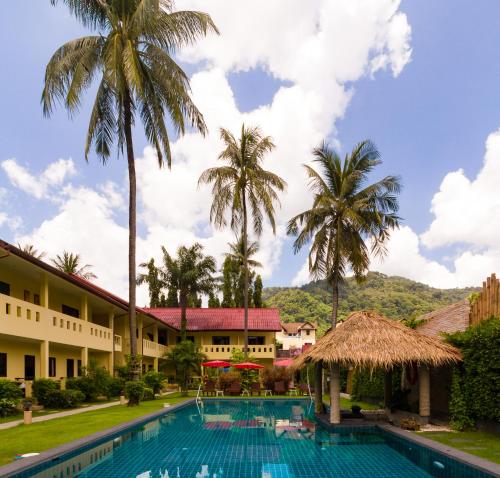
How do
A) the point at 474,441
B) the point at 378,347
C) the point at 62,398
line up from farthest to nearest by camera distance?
1. the point at 62,398
2. the point at 378,347
3. the point at 474,441

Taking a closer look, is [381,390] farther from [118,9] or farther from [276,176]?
[118,9]

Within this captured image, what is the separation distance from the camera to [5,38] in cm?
1866

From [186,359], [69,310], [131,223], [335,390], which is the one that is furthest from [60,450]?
[186,359]

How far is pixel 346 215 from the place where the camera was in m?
25.5

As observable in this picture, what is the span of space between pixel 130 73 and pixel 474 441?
14531mm

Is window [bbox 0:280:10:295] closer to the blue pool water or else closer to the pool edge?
the pool edge

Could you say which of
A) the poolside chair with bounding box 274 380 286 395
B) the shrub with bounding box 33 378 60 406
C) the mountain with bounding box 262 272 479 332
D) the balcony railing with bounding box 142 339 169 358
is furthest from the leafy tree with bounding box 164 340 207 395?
the mountain with bounding box 262 272 479 332

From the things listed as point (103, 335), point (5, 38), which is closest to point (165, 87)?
point (5, 38)

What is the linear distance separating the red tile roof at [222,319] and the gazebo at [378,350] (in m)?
24.5

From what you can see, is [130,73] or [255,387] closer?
[130,73]

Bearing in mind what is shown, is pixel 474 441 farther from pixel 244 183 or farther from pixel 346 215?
pixel 244 183

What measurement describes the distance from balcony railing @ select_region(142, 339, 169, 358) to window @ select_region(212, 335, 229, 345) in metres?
4.76

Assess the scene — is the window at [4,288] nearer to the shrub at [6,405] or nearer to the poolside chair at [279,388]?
the shrub at [6,405]

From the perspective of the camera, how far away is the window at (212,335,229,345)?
41.0 meters
